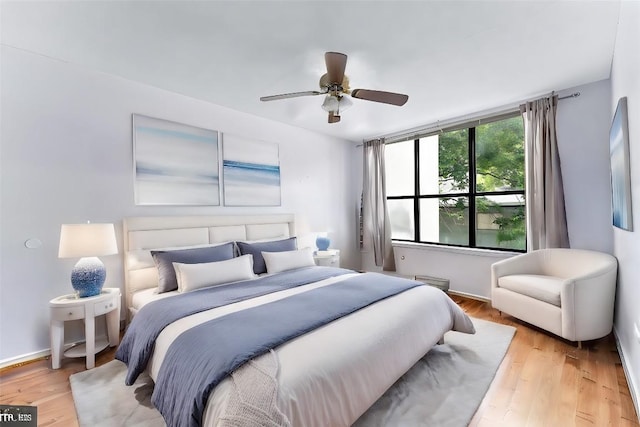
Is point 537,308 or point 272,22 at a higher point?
point 272,22

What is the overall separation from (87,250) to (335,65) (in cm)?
240

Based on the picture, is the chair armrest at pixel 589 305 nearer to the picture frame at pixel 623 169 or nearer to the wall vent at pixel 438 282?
the picture frame at pixel 623 169

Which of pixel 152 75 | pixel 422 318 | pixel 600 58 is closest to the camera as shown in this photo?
pixel 422 318

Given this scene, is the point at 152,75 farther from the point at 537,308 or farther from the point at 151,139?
the point at 537,308

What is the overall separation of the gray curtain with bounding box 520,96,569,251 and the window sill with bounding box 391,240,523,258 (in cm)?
34

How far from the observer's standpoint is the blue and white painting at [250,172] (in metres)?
3.52

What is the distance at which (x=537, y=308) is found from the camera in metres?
2.67

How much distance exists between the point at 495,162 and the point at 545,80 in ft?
3.59

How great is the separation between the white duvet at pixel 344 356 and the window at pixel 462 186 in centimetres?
210

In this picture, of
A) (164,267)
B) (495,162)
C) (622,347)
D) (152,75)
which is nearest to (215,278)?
(164,267)

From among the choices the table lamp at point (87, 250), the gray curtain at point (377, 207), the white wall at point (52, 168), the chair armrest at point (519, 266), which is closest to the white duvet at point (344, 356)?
the table lamp at point (87, 250)

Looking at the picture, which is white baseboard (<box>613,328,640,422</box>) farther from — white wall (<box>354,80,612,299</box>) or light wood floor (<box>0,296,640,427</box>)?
white wall (<box>354,80,612,299</box>)

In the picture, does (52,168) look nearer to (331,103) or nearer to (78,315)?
(78,315)

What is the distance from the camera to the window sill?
3.56 m
